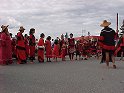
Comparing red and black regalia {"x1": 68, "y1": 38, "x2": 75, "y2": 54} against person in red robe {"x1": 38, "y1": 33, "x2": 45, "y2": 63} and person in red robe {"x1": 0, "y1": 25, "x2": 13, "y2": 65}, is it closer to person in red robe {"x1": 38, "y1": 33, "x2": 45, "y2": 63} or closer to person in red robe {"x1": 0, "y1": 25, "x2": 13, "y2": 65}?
person in red robe {"x1": 38, "y1": 33, "x2": 45, "y2": 63}

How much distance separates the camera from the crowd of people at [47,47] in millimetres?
15758

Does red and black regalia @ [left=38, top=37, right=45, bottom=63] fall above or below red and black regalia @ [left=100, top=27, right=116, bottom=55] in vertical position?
below

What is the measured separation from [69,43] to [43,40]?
9.61 ft

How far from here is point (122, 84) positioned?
962 centimetres

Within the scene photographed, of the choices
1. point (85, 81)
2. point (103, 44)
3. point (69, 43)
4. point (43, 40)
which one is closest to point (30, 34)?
point (43, 40)

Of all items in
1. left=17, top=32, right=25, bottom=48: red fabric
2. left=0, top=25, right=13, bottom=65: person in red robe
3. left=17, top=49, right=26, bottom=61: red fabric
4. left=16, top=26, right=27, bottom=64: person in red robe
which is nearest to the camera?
left=0, top=25, right=13, bottom=65: person in red robe

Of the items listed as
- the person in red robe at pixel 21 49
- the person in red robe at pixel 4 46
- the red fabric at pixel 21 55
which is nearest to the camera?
the person in red robe at pixel 4 46

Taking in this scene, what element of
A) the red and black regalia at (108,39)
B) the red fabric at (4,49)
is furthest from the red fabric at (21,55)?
the red and black regalia at (108,39)

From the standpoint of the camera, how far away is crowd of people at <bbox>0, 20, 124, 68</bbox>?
1576 cm

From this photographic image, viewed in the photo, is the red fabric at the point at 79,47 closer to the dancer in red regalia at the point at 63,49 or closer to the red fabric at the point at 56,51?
the dancer in red regalia at the point at 63,49

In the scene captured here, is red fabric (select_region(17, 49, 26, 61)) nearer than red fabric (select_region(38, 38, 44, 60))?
Yes

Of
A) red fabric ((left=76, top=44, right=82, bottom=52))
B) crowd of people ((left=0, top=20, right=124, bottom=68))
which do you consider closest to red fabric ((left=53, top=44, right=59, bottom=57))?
crowd of people ((left=0, top=20, right=124, bottom=68))

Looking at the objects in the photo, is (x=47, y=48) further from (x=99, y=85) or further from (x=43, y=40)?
(x=99, y=85)

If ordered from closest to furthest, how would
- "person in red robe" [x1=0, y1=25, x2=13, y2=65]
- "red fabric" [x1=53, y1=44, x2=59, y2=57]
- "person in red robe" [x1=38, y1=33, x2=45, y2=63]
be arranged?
"person in red robe" [x1=0, y1=25, x2=13, y2=65] → "person in red robe" [x1=38, y1=33, x2=45, y2=63] → "red fabric" [x1=53, y1=44, x2=59, y2=57]
